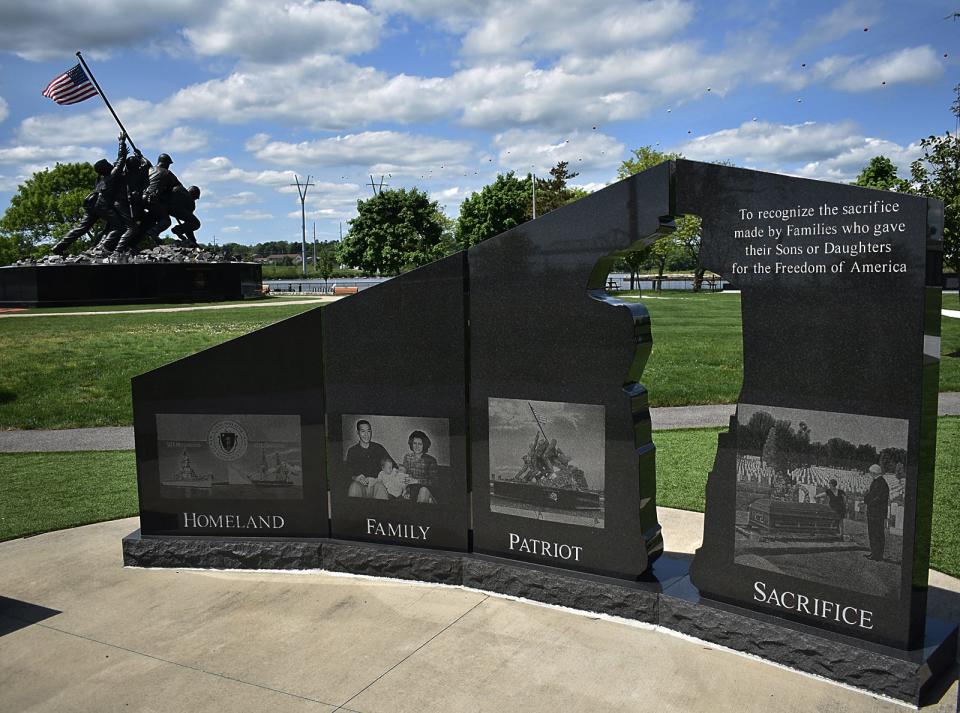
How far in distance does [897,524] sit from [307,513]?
4474 mm

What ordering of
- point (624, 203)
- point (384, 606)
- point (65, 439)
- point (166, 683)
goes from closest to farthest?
point (166, 683) < point (624, 203) < point (384, 606) < point (65, 439)

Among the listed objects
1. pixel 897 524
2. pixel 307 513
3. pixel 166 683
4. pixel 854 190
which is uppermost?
pixel 854 190

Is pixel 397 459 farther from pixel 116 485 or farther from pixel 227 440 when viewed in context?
pixel 116 485

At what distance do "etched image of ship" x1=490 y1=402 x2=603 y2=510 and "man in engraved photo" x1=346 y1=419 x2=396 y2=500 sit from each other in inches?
41.8

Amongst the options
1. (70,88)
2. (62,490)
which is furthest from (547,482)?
(70,88)

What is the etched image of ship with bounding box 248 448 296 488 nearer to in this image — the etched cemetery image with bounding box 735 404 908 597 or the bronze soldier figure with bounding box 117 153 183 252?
the etched cemetery image with bounding box 735 404 908 597

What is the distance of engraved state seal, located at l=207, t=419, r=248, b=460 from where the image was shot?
6.60 m

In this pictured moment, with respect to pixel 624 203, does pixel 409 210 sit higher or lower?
higher

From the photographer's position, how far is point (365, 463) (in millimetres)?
6367

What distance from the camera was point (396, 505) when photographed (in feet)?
20.7

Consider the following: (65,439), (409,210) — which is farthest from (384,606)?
(409,210)

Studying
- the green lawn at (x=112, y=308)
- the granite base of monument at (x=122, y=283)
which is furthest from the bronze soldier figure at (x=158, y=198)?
the green lawn at (x=112, y=308)

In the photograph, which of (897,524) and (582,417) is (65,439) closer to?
(582,417)

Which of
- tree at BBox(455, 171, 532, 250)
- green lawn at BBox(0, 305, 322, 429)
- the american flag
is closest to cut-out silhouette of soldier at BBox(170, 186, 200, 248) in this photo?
the american flag
